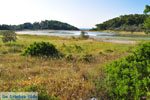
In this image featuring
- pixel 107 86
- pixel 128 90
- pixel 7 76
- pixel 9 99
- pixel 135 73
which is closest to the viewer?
pixel 9 99

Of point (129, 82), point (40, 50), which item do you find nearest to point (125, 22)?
point (40, 50)

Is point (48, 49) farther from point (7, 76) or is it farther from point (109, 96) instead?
point (109, 96)

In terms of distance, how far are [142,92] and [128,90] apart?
27cm

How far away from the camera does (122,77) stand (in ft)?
10.1

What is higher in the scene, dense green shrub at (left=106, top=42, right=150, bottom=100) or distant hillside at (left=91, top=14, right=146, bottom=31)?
distant hillside at (left=91, top=14, right=146, bottom=31)

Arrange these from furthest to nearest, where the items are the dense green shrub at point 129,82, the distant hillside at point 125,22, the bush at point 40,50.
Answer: the distant hillside at point 125,22
the bush at point 40,50
the dense green shrub at point 129,82

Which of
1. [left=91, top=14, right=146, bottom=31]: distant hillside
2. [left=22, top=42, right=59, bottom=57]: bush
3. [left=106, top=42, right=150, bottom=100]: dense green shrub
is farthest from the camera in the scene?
[left=91, top=14, right=146, bottom=31]: distant hillside

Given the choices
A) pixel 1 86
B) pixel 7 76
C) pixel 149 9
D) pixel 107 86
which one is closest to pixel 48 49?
pixel 7 76

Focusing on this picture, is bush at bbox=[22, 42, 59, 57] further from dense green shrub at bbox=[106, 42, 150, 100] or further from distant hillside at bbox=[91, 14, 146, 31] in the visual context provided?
distant hillside at bbox=[91, 14, 146, 31]

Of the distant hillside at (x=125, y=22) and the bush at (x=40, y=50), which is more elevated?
the distant hillside at (x=125, y=22)

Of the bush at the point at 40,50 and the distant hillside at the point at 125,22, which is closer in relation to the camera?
the bush at the point at 40,50

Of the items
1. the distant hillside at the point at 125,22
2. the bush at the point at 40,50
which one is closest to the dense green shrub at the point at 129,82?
the bush at the point at 40,50

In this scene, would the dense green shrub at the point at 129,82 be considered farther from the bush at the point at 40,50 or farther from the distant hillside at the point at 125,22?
the distant hillside at the point at 125,22

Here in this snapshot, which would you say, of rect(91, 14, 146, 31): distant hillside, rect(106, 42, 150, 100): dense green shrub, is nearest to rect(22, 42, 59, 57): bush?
rect(106, 42, 150, 100): dense green shrub
